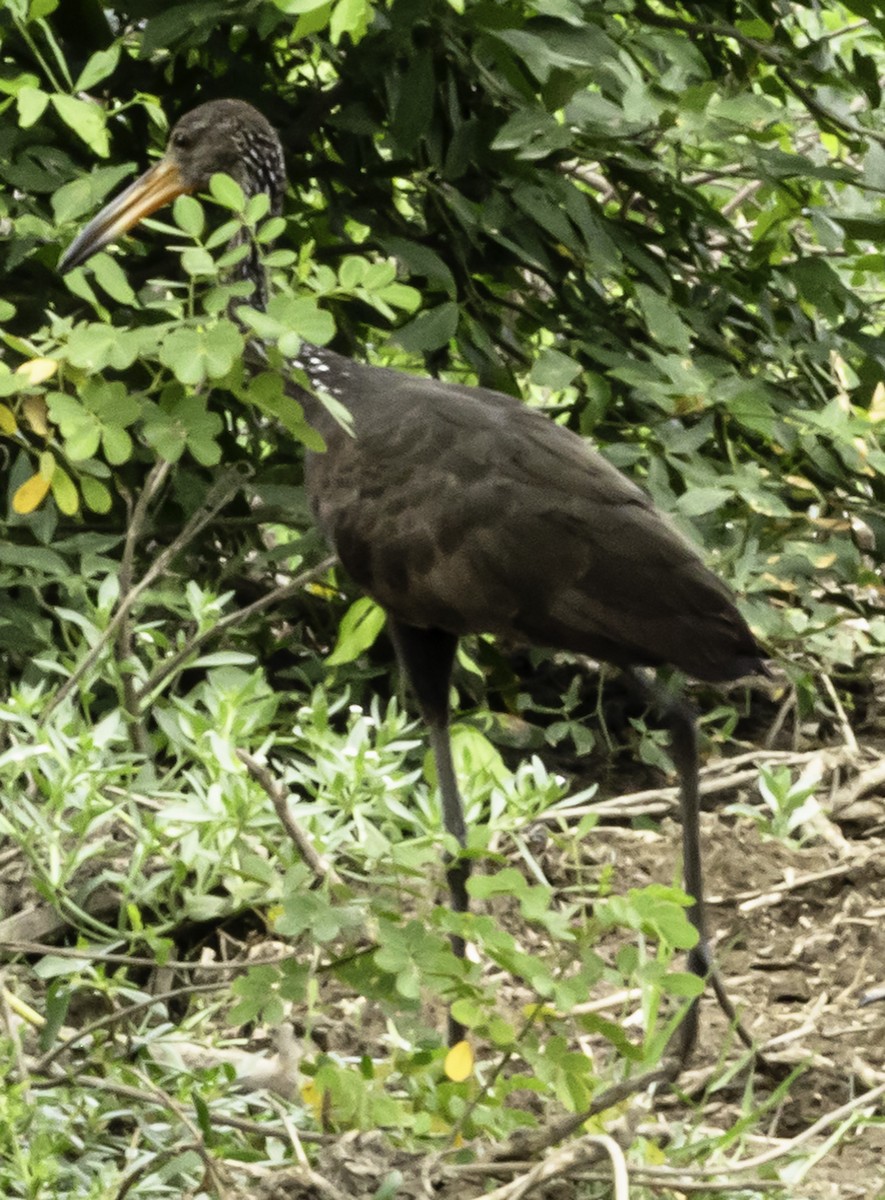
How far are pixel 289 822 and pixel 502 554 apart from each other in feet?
2.73

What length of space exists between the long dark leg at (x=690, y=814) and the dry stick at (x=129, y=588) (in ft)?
3.36

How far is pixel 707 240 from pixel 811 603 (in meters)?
1.04

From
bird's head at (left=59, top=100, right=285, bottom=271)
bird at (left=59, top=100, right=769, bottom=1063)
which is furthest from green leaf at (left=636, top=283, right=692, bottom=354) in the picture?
bird's head at (left=59, top=100, right=285, bottom=271)

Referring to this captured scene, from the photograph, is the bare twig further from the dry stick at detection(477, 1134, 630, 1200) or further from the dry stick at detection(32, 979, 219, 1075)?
the dry stick at detection(32, 979, 219, 1075)

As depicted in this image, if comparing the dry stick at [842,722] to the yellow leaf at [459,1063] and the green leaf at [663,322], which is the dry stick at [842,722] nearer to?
the green leaf at [663,322]

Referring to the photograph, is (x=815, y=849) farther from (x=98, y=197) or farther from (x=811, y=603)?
(x=98, y=197)

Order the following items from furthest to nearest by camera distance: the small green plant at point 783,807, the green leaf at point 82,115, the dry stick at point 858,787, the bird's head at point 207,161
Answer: the dry stick at point 858,787, the bird's head at point 207,161, the small green plant at point 783,807, the green leaf at point 82,115

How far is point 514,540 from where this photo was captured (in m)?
4.09

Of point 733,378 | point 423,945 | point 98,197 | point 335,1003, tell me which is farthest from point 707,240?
point 423,945

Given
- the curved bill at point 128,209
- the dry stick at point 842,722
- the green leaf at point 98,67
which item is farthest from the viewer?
the dry stick at point 842,722

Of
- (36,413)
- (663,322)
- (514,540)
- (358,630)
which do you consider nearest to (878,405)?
(663,322)

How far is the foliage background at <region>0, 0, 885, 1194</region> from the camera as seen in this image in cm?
445

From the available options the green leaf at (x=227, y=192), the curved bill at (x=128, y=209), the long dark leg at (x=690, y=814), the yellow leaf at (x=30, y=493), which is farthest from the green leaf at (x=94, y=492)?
the curved bill at (x=128, y=209)

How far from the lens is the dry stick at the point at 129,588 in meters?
4.00
